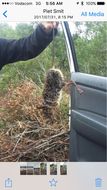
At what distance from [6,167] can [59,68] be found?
0.51 m

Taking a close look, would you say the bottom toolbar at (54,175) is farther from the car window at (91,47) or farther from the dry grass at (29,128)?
the car window at (91,47)

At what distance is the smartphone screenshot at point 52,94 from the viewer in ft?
10.7

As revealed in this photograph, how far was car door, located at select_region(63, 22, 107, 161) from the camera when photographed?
3.26 metres

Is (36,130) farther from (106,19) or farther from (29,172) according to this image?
(106,19)

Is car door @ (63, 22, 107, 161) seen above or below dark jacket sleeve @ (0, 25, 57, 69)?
below

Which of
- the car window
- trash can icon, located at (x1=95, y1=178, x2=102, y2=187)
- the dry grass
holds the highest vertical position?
the car window

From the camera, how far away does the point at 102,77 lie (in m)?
3.27

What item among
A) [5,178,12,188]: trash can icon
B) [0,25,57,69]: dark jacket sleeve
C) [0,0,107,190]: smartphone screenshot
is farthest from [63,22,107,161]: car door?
[5,178,12,188]: trash can icon

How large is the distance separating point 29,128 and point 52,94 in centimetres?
19

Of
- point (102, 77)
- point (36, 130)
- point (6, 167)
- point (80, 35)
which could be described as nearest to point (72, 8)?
point (80, 35)

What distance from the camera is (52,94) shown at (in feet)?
10.9

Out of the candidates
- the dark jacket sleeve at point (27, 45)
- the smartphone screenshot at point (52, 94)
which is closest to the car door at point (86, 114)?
the smartphone screenshot at point (52, 94)

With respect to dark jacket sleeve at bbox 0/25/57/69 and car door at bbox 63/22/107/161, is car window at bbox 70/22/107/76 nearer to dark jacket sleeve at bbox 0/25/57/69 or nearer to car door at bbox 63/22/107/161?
car door at bbox 63/22/107/161

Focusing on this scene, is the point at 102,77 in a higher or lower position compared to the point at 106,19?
lower
